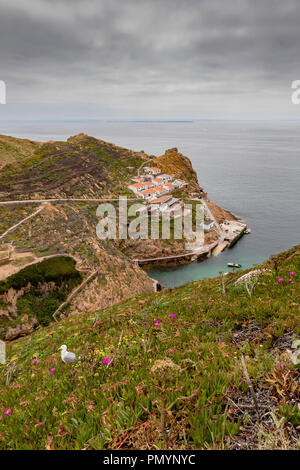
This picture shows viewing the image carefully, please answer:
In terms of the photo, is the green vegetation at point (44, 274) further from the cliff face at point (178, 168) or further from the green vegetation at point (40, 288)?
the cliff face at point (178, 168)

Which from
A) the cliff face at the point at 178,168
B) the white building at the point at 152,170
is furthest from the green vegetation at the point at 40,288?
the white building at the point at 152,170

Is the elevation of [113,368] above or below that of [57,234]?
above

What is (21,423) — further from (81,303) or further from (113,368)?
(81,303)

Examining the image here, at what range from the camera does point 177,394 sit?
11.3ft

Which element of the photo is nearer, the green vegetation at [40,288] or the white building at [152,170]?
the green vegetation at [40,288]

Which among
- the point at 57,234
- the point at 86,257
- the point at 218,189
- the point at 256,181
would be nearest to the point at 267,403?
the point at 86,257

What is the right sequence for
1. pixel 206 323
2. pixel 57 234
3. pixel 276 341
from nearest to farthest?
1. pixel 276 341
2. pixel 206 323
3. pixel 57 234

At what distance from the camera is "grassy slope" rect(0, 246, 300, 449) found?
2887mm

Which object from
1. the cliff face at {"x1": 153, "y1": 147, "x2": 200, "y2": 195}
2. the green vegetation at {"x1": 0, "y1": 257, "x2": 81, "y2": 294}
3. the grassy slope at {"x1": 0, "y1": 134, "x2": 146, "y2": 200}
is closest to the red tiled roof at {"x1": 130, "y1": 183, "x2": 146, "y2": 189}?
the grassy slope at {"x1": 0, "y1": 134, "x2": 146, "y2": 200}

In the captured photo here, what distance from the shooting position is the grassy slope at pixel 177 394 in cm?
289

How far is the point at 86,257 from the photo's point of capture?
47.8 m

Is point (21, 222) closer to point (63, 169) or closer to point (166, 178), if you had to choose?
point (63, 169)

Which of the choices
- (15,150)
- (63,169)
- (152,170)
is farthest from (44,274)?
(15,150)

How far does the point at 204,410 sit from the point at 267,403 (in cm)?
96
